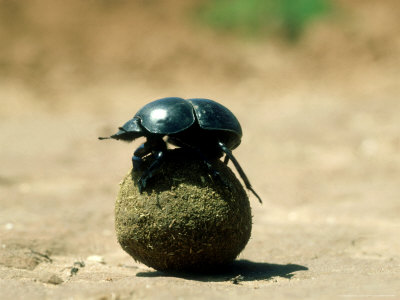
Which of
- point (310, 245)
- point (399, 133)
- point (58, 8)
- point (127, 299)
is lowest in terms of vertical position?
point (127, 299)

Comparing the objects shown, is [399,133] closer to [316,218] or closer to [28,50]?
[316,218]

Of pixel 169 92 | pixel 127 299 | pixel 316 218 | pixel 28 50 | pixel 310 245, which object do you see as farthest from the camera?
pixel 28 50

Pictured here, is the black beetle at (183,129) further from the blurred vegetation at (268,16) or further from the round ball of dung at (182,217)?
the blurred vegetation at (268,16)

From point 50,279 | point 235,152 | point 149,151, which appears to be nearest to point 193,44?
point 235,152

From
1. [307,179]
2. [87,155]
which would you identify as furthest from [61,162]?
[307,179]

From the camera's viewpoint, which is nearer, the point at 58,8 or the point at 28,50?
the point at 28,50
